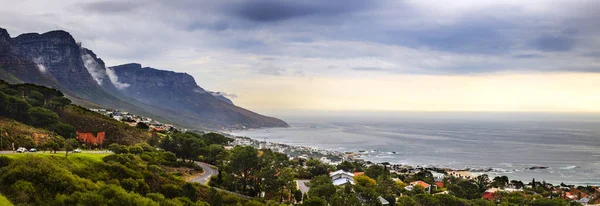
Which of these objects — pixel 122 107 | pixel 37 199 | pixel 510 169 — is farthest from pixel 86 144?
pixel 122 107

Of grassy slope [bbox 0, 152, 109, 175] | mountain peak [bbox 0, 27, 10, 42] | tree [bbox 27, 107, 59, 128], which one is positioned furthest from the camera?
mountain peak [bbox 0, 27, 10, 42]

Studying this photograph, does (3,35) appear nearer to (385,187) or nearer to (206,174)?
(206,174)

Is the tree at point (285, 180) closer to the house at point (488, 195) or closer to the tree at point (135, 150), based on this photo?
the tree at point (135, 150)

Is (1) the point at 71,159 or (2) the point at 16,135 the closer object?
(1) the point at 71,159

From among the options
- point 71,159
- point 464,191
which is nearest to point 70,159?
point 71,159

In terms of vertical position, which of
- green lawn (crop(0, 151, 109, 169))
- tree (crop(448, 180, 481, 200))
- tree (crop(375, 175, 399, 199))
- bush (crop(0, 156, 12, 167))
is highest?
bush (crop(0, 156, 12, 167))

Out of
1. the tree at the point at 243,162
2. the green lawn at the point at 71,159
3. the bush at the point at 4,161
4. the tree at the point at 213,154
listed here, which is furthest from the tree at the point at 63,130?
the bush at the point at 4,161

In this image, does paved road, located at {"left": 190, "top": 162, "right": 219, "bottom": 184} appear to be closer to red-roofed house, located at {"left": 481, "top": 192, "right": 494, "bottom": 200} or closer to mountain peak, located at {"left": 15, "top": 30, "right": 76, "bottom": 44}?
red-roofed house, located at {"left": 481, "top": 192, "right": 494, "bottom": 200}

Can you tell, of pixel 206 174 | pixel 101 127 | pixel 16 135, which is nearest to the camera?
pixel 16 135

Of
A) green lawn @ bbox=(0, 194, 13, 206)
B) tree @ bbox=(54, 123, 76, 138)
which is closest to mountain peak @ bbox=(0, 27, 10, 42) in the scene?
tree @ bbox=(54, 123, 76, 138)
